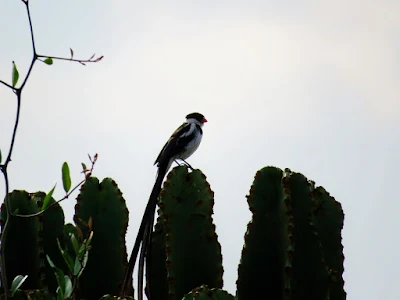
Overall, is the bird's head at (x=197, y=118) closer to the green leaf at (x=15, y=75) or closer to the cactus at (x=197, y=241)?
the cactus at (x=197, y=241)

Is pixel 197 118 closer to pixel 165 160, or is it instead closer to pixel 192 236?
pixel 165 160

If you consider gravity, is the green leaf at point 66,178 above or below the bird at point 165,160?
below

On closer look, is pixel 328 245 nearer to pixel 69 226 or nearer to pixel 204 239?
pixel 204 239

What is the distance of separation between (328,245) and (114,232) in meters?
1.19

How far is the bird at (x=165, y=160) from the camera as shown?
161 inches

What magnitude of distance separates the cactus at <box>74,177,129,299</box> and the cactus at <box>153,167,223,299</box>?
1.18 ft

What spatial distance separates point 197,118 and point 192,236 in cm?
476

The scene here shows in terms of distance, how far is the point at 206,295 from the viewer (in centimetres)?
335

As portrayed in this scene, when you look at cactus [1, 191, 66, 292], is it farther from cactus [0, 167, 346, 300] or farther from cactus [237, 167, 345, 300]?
cactus [237, 167, 345, 300]

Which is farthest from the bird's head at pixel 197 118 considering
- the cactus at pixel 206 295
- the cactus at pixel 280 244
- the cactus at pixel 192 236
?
the cactus at pixel 206 295

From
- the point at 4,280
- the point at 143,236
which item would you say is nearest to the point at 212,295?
the point at 143,236

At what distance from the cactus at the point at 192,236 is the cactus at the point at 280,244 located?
0.20 meters

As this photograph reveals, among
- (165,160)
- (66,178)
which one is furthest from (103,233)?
(165,160)

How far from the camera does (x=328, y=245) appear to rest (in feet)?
14.5
